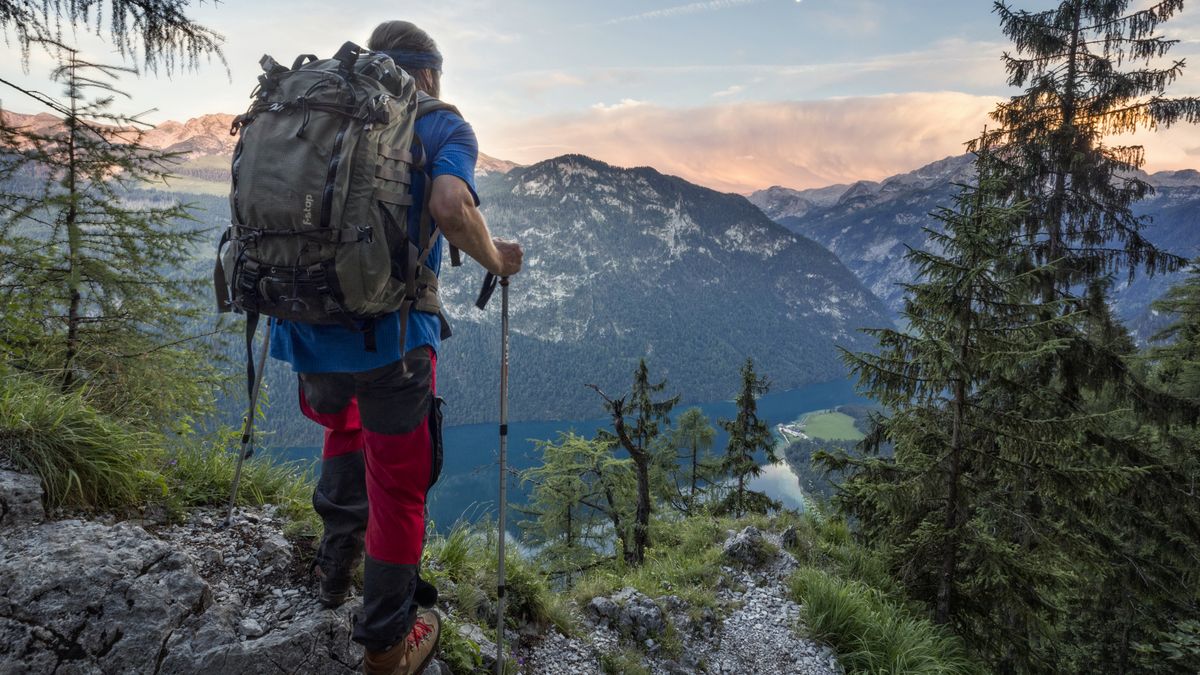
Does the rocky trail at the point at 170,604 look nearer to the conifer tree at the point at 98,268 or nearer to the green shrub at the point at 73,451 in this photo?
the green shrub at the point at 73,451

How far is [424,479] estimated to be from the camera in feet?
7.88

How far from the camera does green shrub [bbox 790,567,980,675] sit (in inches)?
173

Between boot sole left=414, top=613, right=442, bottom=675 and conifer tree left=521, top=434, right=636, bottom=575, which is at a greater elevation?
boot sole left=414, top=613, right=442, bottom=675

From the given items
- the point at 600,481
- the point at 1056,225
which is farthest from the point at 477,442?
the point at 1056,225

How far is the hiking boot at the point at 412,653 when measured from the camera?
2441 mm

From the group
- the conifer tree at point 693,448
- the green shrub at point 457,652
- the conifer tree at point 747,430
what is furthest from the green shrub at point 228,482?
the conifer tree at point 693,448

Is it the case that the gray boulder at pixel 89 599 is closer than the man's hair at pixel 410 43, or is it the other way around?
the gray boulder at pixel 89 599

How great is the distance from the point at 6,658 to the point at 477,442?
132 meters

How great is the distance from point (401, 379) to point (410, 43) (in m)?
1.50

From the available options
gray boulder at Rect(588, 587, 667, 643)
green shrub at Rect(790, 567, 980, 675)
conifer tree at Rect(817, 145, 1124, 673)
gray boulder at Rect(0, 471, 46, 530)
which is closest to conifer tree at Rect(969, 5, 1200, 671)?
conifer tree at Rect(817, 145, 1124, 673)

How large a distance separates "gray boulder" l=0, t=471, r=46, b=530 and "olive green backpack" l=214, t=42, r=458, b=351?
169 centimetres

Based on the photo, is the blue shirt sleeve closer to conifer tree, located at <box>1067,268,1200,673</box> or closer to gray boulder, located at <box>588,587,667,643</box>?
gray boulder, located at <box>588,587,667,643</box>

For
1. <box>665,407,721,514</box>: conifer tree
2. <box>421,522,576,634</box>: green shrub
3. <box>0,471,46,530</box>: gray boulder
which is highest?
<box>0,471,46,530</box>: gray boulder

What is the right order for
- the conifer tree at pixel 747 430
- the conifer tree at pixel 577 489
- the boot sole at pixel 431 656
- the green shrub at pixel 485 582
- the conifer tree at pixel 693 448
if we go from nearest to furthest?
the boot sole at pixel 431 656, the green shrub at pixel 485 582, the conifer tree at pixel 577 489, the conifer tree at pixel 747 430, the conifer tree at pixel 693 448
